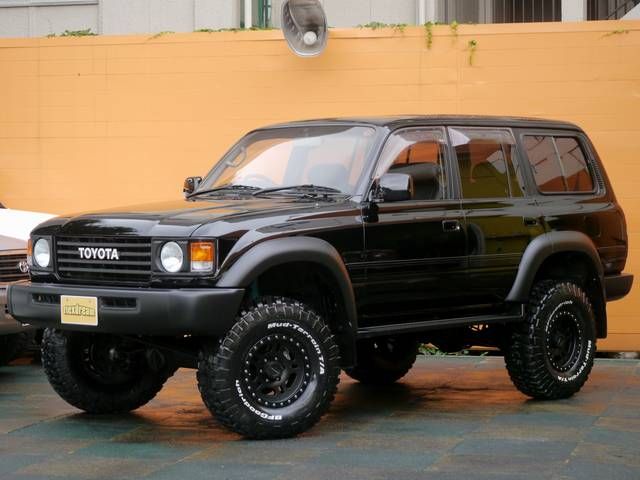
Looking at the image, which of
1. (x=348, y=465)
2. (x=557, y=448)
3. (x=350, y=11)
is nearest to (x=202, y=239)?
(x=348, y=465)

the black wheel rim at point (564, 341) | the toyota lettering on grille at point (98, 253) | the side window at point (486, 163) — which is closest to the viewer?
the toyota lettering on grille at point (98, 253)

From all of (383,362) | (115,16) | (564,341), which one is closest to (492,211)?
(564,341)

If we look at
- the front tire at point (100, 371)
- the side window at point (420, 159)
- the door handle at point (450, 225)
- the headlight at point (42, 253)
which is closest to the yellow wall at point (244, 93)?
the side window at point (420, 159)

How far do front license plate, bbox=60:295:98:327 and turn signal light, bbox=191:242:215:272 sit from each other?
64 centimetres

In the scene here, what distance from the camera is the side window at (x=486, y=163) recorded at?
8.53 metres

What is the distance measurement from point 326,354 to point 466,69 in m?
5.04

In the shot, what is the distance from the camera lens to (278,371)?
7.34 metres

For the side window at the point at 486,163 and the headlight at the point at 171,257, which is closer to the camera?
the headlight at the point at 171,257

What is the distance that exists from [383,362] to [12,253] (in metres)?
2.94

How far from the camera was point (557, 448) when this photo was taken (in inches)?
277

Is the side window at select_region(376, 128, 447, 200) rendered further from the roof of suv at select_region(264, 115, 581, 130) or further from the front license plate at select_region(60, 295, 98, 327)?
the front license plate at select_region(60, 295, 98, 327)

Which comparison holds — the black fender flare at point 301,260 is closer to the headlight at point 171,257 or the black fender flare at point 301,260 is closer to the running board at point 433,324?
the running board at point 433,324

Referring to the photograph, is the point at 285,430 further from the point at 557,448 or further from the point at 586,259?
the point at 586,259

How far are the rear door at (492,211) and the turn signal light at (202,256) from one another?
1.99m
